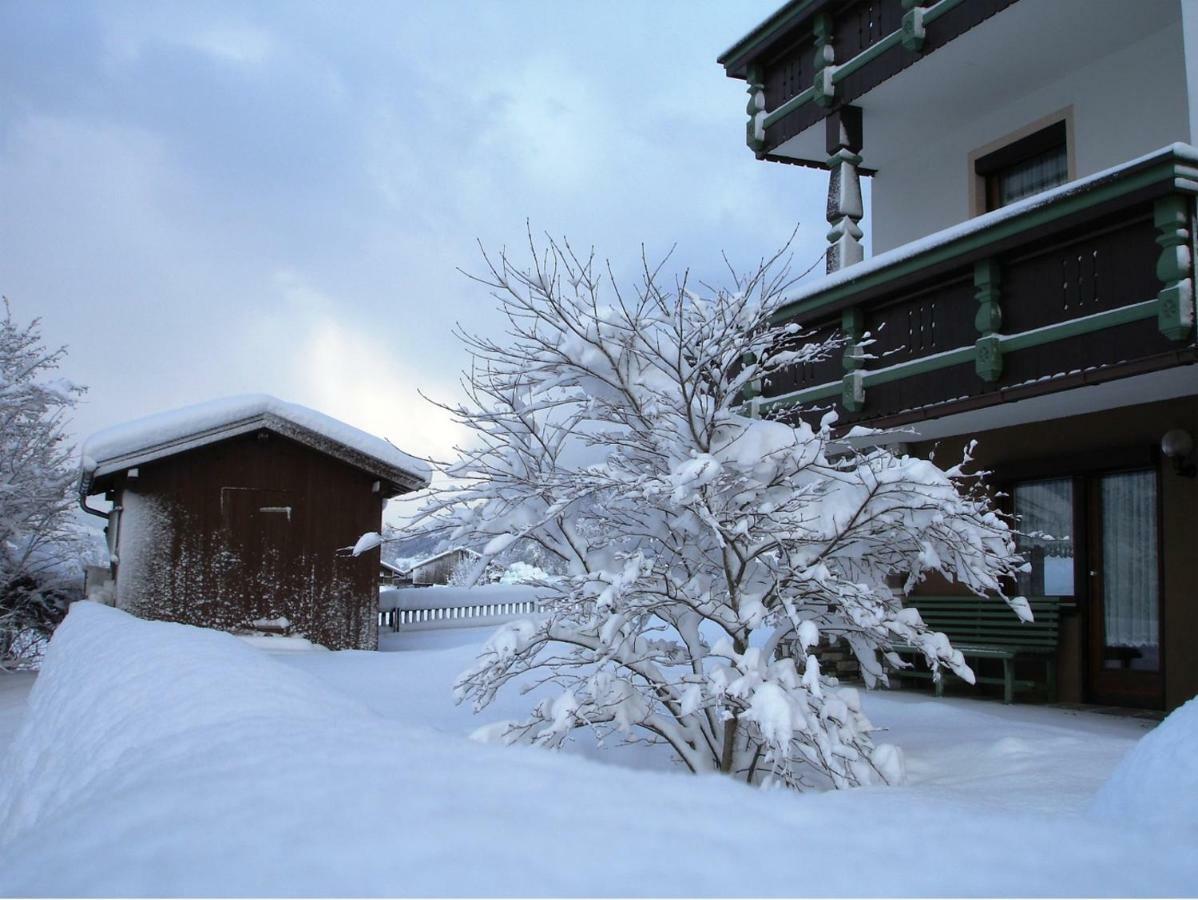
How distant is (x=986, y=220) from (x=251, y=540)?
10.4 metres

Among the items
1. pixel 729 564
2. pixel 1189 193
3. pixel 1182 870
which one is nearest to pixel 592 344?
pixel 729 564

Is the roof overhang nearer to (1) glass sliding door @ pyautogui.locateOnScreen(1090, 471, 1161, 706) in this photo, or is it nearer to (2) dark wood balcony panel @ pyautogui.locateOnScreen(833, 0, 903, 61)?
(2) dark wood balcony panel @ pyautogui.locateOnScreen(833, 0, 903, 61)

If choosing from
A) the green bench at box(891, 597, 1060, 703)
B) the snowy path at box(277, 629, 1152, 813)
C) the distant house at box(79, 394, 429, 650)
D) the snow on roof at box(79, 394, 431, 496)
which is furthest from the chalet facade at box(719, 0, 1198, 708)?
the distant house at box(79, 394, 429, 650)

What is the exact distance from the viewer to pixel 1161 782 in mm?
2246

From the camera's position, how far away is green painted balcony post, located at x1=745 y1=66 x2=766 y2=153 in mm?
13570

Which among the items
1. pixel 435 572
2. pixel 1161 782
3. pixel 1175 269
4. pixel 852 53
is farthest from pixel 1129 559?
pixel 435 572

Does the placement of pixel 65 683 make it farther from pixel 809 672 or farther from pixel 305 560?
pixel 305 560

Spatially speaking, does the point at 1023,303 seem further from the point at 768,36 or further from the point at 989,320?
the point at 768,36

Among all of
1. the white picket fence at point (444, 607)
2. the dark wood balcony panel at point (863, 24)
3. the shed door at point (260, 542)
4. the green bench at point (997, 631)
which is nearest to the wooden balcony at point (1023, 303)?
the green bench at point (997, 631)

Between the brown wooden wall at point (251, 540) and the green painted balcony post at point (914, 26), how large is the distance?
933 centimetres

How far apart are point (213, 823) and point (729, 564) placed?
14.8ft

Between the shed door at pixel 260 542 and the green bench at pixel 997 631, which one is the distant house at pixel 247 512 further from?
the green bench at pixel 997 631

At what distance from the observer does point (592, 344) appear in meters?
5.61

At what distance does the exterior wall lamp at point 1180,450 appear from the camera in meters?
8.44
